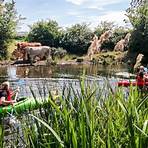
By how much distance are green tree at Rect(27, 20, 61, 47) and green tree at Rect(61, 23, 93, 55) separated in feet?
3.45

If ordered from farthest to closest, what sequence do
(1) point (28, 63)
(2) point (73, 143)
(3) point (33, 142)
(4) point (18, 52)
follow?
(4) point (18, 52)
(1) point (28, 63)
(3) point (33, 142)
(2) point (73, 143)

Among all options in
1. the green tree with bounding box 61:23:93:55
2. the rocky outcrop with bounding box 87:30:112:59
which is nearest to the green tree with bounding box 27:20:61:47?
the green tree with bounding box 61:23:93:55

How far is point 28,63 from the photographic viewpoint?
43.6 meters

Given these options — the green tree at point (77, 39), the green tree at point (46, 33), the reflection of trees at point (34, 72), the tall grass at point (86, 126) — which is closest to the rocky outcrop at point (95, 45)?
the tall grass at point (86, 126)

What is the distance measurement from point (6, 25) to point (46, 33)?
7896 mm

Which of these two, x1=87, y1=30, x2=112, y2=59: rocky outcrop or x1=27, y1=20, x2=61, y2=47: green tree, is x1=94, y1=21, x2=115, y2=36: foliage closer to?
x1=27, y1=20, x2=61, y2=47: green tree

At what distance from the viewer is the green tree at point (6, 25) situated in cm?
4672

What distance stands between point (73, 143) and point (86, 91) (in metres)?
1.05

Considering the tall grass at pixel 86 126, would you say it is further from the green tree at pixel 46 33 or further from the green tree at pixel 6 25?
the green tree at pixel 46 33

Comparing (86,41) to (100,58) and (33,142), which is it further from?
(33,142)

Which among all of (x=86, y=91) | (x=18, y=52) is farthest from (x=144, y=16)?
(x=86, y=91)

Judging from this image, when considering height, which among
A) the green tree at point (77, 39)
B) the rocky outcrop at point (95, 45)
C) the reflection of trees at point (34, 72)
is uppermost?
the rocky outcrop at point (95, 45)

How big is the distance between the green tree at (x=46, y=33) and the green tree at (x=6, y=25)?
235 inches

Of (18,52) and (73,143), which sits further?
(18,52)
